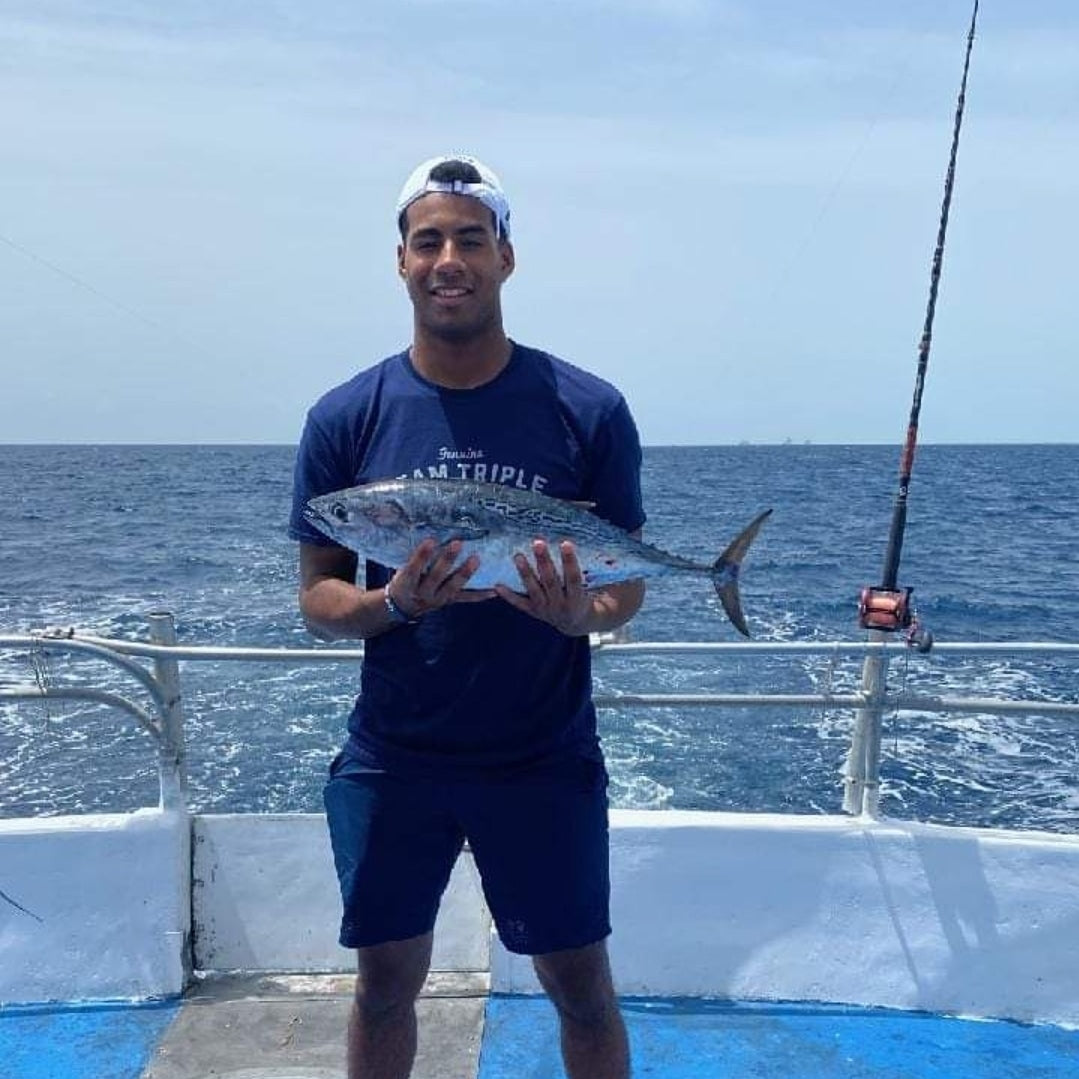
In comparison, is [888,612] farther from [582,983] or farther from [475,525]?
[475,525]

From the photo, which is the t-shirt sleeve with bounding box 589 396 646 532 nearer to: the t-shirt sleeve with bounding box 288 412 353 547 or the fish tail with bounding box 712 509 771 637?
the fish tail with bounding box 712 509 771 637

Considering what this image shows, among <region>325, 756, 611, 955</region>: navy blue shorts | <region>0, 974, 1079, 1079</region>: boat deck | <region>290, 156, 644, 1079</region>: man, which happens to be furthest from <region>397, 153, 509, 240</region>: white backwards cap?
<region>0, 974, 1079, 1079</region>: boat deck

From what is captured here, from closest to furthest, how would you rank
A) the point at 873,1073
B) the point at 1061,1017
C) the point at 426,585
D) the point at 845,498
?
the point at 426,585
the point at 873,1073
the point at 1061,1017
the point at 845,498

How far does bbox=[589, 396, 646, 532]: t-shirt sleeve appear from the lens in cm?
258

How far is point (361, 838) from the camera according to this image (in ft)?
8.61

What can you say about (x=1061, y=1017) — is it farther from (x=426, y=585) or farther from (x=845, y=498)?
(x=845, y=498)

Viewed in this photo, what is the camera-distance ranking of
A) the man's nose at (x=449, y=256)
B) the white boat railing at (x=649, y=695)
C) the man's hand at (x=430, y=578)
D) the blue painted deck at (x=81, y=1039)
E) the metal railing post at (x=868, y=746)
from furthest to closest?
the metal railing post at (x=868, y=746)
the white boat railing at (x=649, y=695)
the blue painted deck at (x=81, y=1039)
the man's nose at (x=449, y=256)
the man's hand at (x=430, y=578)

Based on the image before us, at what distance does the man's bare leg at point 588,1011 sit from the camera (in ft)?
8.60

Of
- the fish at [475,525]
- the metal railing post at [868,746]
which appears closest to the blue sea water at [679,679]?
the metal railing post at [868,746]

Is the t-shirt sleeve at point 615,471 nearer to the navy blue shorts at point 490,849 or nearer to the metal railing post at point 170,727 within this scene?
the navy blue shorts at point 490,849

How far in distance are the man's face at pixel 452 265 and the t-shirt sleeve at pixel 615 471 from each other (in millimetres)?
341

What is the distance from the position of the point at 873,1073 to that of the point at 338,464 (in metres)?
2.38

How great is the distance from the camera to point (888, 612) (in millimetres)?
3910

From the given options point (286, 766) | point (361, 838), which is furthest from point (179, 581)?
point (361, 838)
